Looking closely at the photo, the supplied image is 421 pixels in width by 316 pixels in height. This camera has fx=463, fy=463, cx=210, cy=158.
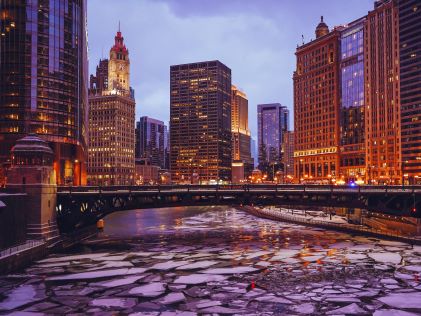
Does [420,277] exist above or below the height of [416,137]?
below

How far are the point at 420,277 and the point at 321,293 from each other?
1181 cm

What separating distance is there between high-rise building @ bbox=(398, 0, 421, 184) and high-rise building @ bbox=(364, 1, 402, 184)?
2.90 meters

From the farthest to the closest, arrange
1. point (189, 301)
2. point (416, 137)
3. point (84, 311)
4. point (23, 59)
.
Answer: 1. point (416, 137)
2. point (23, 59)
3. point (189, 301)
4. point (84, 311)

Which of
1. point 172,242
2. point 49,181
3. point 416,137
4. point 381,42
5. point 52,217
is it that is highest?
point 381,42

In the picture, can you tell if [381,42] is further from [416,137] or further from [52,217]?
[52,217]

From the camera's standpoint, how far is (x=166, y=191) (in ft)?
237

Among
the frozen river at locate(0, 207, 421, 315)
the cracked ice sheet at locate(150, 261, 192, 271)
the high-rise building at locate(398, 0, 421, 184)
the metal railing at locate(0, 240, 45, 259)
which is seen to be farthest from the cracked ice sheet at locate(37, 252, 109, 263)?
the high-rise building at locate(398, 0, 421, 184)

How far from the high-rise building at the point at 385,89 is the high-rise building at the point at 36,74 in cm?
12572

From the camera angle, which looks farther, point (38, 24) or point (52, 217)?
point (38, 24)

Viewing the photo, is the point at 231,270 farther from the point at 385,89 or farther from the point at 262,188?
the point at 385,89

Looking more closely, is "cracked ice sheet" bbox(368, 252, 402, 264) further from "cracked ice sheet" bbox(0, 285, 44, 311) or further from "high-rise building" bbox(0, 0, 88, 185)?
"high-rise building" bbox(0, 0, 88, 185)

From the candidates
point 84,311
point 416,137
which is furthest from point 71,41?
point 416,137

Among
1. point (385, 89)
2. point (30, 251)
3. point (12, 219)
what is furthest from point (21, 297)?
point (385, 89)

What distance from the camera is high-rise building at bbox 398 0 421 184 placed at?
585 ft
